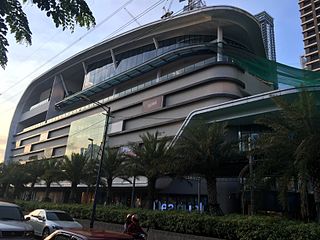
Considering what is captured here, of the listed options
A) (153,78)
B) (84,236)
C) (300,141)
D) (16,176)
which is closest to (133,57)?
(153,78)

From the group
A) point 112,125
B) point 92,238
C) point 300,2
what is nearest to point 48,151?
point 112,125

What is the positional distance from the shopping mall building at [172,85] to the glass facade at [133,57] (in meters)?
0.16

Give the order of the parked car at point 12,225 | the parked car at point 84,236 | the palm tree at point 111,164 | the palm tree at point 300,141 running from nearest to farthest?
the parked car at point 84,236
the parked car at point 12,225
the palm tree at point 300,141
the palm tree at point 111,164

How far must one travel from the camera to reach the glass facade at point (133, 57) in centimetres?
5366

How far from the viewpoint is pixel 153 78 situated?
185 ft

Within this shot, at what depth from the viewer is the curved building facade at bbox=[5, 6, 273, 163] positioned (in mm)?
43094

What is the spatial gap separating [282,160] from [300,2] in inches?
4212

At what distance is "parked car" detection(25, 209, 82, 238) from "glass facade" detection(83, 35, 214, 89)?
122 ft

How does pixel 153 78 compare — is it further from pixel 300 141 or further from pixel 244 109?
pixel 300 141

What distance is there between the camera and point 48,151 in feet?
243

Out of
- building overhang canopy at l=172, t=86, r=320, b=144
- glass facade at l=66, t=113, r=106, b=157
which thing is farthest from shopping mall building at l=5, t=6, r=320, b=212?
glass facade at l=66, t=113, r=106, b=157

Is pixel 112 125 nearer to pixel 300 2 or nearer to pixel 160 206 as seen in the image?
pixel 160 206

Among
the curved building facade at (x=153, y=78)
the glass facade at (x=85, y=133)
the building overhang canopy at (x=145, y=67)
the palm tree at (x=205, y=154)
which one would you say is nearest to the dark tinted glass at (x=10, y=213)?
the palm tree at (x=205, y=154)

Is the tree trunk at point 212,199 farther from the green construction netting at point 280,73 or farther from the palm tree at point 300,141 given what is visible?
the green construction netting at point 280,73
